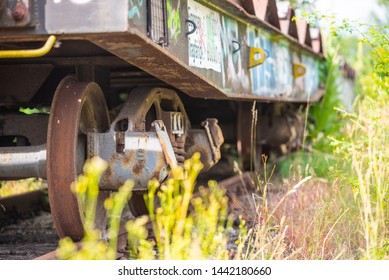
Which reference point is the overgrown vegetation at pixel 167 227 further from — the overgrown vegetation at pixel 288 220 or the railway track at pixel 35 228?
the railway track at pixel 35 228

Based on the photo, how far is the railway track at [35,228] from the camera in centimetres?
550

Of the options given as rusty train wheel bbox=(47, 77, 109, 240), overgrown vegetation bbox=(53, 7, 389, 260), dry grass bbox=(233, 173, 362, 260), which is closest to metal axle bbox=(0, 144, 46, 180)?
rusty train wheel bbox=(47, 77, 109, 240)

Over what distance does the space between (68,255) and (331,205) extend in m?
1.91

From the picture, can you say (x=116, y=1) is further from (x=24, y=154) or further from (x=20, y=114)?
(x=20, y=114)

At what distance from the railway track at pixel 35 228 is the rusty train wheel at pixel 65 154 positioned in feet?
0.75

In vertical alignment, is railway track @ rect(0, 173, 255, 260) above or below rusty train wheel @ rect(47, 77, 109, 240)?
below

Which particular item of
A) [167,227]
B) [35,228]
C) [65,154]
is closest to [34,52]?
[65,154]

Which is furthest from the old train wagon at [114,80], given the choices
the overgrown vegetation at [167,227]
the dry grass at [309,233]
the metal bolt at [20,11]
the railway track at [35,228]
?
the dry grass at [309,233]

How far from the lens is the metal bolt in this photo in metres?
4.28

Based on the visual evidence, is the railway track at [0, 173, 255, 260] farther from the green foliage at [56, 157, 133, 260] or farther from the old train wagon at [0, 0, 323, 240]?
the old train wagon at [0, 0, 323, 240]

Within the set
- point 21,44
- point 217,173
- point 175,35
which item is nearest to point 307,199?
point 175,35

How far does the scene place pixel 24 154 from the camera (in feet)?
17.0

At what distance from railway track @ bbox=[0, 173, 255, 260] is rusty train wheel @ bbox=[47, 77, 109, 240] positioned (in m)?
0.23

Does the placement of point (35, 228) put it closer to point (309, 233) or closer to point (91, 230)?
point (91, 230)
